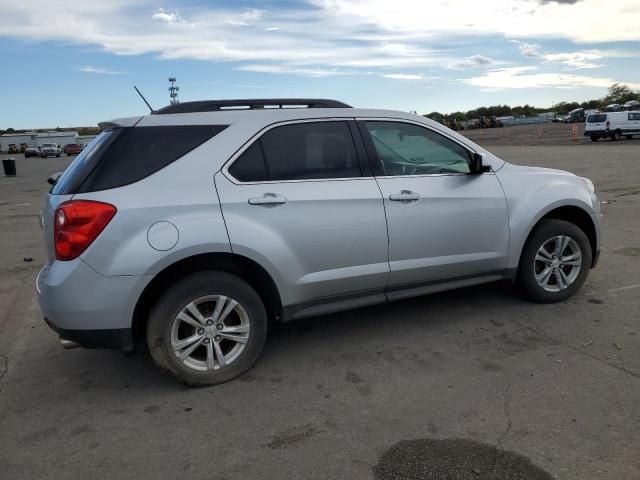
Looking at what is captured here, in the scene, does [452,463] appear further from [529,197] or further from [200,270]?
[529,197]

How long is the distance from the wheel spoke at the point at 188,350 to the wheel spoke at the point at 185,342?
2 cm

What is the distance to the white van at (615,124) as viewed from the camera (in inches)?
1235

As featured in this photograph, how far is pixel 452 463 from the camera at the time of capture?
105 inches

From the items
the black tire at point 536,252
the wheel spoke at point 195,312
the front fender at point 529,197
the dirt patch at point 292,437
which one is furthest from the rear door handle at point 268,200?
the black tire at point 536,252

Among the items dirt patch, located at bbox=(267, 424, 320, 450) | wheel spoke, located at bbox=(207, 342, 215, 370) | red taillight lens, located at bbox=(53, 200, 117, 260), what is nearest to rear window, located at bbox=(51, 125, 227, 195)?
red taillight lens, located at bbox=(53, 200, 117, 260)

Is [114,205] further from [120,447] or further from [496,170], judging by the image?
[496,170]

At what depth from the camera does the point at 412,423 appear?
303 centimetres

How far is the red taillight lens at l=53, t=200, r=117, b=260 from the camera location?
3152 millimetres

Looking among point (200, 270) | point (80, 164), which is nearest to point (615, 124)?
point (200, 270)

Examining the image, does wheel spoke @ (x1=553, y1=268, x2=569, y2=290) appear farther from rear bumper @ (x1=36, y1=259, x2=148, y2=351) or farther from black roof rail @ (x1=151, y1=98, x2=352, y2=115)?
rear bumper @ (x1=36, y1=259, x2=148, y2=351)

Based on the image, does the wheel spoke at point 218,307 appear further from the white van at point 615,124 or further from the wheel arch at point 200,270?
the white van at point 615,124

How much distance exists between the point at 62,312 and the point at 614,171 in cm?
1584

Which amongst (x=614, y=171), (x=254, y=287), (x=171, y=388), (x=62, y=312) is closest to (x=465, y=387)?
(x=254, y=287)

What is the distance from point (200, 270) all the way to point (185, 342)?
46 cm
